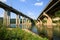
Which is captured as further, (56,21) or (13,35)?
(56,21)

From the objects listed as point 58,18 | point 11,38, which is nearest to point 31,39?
point 11,38

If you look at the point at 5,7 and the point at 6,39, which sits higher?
the point at 5,7

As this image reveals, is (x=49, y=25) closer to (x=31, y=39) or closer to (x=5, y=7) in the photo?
(x=5, y=7)

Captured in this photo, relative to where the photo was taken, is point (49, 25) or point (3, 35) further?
point (49, 25)

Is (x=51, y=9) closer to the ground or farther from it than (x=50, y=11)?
farther from it

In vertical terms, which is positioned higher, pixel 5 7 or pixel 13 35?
pixel 5 7

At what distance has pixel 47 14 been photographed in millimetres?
51969

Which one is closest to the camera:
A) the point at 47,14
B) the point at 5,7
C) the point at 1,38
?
the point at 1,38

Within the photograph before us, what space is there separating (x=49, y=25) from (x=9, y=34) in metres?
32.0

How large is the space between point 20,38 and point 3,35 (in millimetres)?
2050

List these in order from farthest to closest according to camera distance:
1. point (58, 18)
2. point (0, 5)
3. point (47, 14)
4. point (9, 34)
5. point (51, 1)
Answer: point (58, 18) → point (47, 14) → point (0, 5) → point (51, 1) → point (9, 34)

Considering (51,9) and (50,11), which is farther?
(50,11)

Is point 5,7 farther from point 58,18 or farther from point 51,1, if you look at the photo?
point 58,18

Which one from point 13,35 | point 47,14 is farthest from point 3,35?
point 47,14
